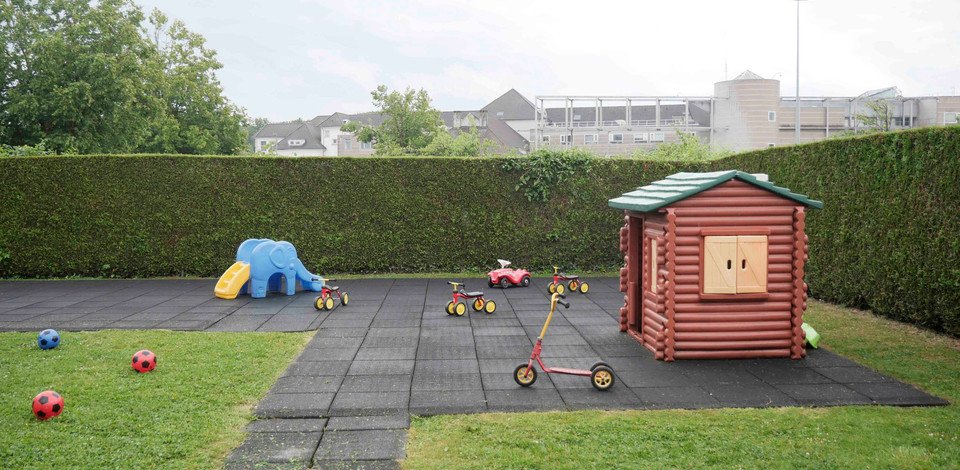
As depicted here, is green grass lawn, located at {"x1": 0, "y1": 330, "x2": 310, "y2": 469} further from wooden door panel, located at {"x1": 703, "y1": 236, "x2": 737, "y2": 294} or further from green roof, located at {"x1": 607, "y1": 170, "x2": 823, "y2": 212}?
wooden door panel, located at {"x1": 703, "y1": 236, "x2": 737, "y2": 294}

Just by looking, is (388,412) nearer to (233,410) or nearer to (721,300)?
(233,410)

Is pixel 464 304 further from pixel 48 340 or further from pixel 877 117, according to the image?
pixel 877 117

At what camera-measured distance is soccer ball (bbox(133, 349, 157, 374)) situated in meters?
7.12

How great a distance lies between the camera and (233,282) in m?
12.6

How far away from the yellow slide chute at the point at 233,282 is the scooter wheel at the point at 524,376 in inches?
295

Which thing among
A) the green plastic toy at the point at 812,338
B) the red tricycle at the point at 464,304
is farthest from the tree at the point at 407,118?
the green plastic toy at the point at 812,338

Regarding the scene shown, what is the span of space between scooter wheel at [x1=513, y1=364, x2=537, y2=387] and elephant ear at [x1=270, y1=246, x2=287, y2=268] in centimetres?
710

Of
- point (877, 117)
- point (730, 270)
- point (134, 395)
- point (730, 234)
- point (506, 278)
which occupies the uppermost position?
point (877, 117)

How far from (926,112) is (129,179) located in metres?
69.5

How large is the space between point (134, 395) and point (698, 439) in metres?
4.83

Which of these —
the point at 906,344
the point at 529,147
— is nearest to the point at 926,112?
the point at 529,147

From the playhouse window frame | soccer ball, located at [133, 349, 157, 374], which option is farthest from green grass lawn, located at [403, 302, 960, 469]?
soccer ball, located at [133, 349, 157, 374]

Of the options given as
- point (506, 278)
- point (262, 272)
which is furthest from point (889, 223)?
point (262, 272)

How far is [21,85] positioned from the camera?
25906 millimetres
